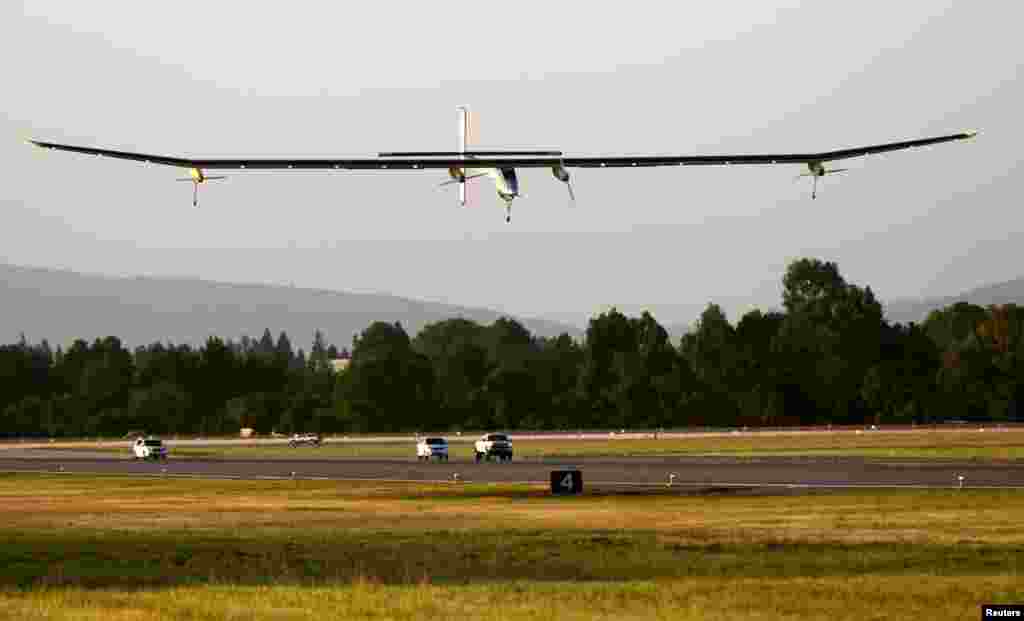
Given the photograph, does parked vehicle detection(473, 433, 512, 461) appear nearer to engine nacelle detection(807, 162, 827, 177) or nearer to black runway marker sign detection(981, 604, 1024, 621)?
engine nacelle detection(807, 162, 827, 177)

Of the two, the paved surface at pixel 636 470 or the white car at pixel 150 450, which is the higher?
the white car at pixel 150 450

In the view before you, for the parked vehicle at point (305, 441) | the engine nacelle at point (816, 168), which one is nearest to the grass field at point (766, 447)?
the parked vehicle at point (305, 441)

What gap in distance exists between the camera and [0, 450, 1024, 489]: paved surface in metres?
67.8

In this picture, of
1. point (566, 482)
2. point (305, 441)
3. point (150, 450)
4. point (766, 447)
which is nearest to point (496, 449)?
point (766, 447)

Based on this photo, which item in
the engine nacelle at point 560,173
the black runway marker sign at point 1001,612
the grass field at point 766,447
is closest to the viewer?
the black runway marker sign at point 1001,612

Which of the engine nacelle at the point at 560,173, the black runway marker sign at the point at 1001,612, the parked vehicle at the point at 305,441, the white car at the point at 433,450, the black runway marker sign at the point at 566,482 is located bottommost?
the black runway marker sign at the point at 1001,612

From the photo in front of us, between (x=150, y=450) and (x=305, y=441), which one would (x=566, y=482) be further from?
(x=305, y=441)

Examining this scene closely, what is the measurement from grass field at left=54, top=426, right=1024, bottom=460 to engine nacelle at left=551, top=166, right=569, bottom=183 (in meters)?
35.2

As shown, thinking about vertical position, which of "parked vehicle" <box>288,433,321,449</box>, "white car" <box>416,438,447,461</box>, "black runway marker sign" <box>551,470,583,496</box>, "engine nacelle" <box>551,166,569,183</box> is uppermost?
"engine nacelle" <box>551,166,569,183</box>

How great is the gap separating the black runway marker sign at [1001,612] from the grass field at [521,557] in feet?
2.34

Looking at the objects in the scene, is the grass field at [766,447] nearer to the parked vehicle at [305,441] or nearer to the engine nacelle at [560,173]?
the parked vehicle at [305,441]

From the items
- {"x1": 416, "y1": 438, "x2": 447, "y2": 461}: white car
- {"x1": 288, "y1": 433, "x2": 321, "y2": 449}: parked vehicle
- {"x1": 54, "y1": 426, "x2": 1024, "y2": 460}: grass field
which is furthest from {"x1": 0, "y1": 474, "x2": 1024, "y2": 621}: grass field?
{"x1": 288, "y1": 433, "x2": 321, "y2": 449}: parked vehicle

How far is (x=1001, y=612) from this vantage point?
27.3 metres

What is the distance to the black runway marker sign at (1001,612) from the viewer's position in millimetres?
26761
